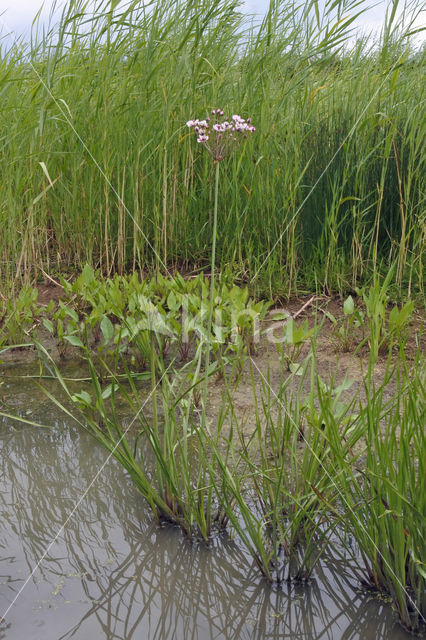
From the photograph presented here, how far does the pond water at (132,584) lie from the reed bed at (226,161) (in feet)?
5.40

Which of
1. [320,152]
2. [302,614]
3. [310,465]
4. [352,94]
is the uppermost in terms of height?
[352,94]

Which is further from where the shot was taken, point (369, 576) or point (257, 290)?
point (257, 290)

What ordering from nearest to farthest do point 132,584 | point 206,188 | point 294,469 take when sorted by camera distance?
point 132,584 < point 294,469 < point 206,188

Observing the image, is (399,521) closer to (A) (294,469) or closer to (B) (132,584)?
(A) (294,469)

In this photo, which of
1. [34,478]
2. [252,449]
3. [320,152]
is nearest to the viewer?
[34,478]

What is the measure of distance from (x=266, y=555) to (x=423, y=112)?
8.35ft

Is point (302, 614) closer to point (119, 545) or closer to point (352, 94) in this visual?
point (119, 545)

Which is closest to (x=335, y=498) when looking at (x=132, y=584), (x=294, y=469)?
(x=294, y=469)

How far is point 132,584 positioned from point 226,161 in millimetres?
2714

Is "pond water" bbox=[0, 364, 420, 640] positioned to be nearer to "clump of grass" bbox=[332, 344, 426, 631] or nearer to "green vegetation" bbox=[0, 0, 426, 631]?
"clump of grass" bbox=[332, 344, 426, 631]

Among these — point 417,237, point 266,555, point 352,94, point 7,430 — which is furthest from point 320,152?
point 266,555

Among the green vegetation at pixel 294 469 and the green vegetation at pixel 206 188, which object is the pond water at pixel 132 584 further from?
the green vegetation at pixel 206 188

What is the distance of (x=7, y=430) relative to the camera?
7.41 feet

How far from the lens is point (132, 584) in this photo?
1474mm
